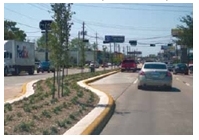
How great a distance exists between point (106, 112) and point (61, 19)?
154 inches

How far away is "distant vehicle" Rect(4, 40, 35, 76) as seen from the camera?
35938 mm

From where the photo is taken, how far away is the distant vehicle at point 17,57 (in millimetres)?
35938

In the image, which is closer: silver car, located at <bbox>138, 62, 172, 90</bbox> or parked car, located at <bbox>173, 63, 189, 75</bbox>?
silver car, located at <bbox>138, 62, 172, 90</bbox>

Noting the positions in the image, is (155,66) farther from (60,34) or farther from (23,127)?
(23,127)

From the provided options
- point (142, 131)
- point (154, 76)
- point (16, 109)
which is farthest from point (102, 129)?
point (154, 76)

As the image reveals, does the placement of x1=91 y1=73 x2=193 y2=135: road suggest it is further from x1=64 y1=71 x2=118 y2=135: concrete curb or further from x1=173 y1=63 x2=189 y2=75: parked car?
x1=173 y1=63 x2=189 y2=75: parked car

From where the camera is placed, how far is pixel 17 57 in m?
37.7

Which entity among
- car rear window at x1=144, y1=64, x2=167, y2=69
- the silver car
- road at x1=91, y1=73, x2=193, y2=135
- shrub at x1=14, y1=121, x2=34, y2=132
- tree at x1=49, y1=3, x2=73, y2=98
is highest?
tree at x1=49, y1=3, x2=73, y2=98

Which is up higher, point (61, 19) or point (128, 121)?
point (61, 19)

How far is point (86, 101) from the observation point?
11.9 m

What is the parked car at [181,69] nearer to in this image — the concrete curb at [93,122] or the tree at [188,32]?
the tree at [188,32]

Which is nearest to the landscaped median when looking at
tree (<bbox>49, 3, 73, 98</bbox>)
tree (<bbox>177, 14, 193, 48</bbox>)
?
tree (<bbox>49, 3, 73, 98</bbox>)

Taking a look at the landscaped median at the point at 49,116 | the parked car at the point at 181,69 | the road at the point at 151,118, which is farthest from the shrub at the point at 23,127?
the parked car at the point at 181,69
